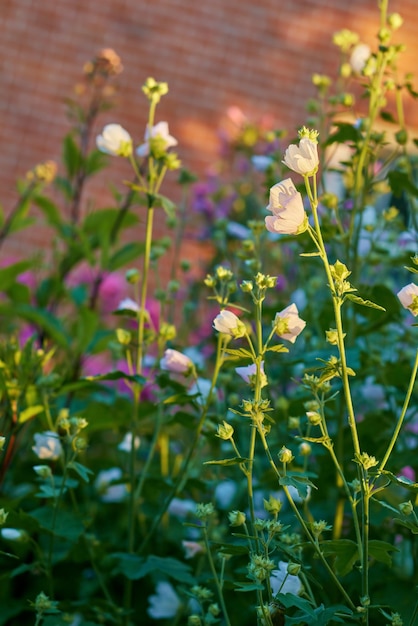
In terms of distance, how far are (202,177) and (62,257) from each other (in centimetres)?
325

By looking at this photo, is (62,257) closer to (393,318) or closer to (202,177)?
(393,318)

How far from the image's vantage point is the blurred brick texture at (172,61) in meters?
4.71

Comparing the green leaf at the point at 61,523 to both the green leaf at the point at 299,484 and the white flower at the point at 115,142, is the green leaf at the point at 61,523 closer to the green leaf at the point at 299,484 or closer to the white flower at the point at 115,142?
the green leaf at the point at 299,484

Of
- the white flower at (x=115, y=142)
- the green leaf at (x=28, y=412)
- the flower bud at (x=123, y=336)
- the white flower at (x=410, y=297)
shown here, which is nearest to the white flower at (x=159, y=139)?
the white flower at (x=115, y=142)

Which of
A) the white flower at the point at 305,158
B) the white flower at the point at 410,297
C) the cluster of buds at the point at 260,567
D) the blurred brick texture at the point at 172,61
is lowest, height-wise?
the cluster of buds at the point at 260,567

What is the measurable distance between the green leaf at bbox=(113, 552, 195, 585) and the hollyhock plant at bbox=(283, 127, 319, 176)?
17.8 inches

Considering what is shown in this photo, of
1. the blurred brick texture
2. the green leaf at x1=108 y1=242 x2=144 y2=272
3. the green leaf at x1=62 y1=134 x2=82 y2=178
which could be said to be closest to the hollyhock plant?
the green leaf at x1=108 y1=242 x2=144 y2=272

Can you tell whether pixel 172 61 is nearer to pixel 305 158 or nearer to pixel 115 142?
pixel 115 142

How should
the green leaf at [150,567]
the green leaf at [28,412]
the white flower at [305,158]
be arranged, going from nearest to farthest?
the white flower at [305,158] < the green leaf at [150,567] < the green leaf at [28,412]

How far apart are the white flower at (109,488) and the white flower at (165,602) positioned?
0.67 feet

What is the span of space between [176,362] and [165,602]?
337mm

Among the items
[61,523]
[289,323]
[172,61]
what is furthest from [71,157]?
[172,61]

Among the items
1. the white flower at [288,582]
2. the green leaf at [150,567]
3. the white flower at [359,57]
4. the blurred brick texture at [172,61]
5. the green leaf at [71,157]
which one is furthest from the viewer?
the blurred brick texture at [172,61]

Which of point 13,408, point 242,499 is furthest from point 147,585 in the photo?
point 13,408
